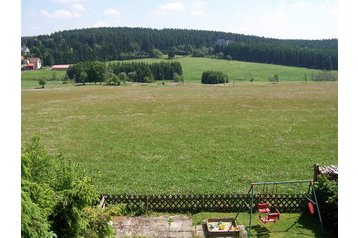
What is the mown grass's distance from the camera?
944 inches

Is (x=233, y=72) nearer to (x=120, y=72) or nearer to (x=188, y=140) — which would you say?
(x=120, y=72)

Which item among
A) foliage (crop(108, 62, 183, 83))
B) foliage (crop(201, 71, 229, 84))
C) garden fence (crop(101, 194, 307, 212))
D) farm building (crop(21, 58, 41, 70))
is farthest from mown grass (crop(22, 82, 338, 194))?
farm building (crop(21, 58, 41, 70))

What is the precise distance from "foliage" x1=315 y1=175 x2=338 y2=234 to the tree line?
117809mm

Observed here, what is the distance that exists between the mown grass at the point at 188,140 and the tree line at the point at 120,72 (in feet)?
227

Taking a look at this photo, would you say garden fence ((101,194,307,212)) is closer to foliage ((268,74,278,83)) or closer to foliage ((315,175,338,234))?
foliage ((315,175,338,234))

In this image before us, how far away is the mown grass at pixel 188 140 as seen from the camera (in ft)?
78.7

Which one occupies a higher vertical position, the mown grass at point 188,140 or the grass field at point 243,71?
the grass field at point 243,71

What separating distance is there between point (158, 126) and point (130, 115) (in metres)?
10.4

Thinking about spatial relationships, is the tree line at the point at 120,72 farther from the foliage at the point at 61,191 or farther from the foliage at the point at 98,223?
the foliage at the point at 61,191

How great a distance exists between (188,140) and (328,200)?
22831 mm

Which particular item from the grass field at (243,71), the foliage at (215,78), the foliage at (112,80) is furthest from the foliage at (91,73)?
the foliage at (215,78)

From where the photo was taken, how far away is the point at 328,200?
49.5 ft
